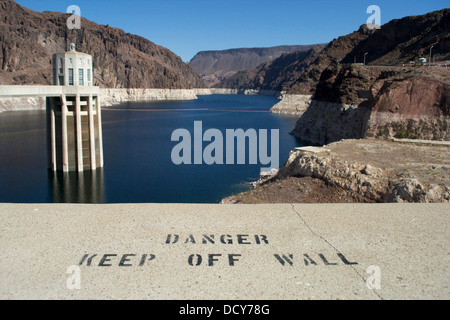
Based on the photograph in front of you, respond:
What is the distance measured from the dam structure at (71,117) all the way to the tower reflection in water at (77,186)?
78cm

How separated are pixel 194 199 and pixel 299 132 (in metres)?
38.1

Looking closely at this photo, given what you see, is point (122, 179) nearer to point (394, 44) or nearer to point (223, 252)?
point (223, 252)

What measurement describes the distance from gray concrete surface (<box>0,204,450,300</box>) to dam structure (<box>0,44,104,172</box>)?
23.4 metres

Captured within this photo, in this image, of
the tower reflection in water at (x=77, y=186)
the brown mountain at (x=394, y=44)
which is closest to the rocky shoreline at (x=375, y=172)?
the tower reflection in water at (x=77, y=186)

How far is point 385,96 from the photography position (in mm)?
28719

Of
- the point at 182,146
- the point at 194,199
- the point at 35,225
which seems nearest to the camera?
the point at 35,225

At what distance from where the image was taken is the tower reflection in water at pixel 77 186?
26.2m

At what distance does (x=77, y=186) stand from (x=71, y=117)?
608 cm

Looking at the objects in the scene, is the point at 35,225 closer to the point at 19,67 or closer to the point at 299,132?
the point at 299,132

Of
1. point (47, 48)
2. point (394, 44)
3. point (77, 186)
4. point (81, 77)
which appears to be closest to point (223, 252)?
point (77, 186)

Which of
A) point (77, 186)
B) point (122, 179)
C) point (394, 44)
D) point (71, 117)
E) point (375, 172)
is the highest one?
point (394, 44)

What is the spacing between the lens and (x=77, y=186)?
29.2 m
